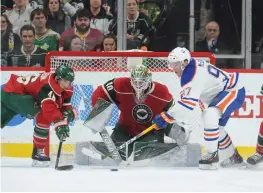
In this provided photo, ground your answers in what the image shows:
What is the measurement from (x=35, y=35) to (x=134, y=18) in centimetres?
81

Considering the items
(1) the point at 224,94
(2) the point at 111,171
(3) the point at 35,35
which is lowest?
(2) the point at 111,171

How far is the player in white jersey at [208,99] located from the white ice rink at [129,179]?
16 cm

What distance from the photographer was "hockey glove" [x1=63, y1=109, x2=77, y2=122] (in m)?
4.19

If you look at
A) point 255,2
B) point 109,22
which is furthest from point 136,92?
point 255,2

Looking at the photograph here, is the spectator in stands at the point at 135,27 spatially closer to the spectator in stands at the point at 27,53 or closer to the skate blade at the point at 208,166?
the spectator in stands at the point at 27,53

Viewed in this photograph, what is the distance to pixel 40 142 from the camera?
4242 millimetres

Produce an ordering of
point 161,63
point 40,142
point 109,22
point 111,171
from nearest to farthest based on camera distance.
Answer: point 111,171 < point 40,142 < point 161,63 < point 109,22

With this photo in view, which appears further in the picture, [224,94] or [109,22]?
[109,22]

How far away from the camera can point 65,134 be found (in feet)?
13.2

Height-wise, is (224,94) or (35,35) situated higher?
(35,35)

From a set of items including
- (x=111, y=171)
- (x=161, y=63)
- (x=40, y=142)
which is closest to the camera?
(x=111, y=171)

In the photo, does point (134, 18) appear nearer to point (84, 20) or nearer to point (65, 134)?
point (84, 20)

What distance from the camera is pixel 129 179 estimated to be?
144 inches

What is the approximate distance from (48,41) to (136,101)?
134 centimetres
